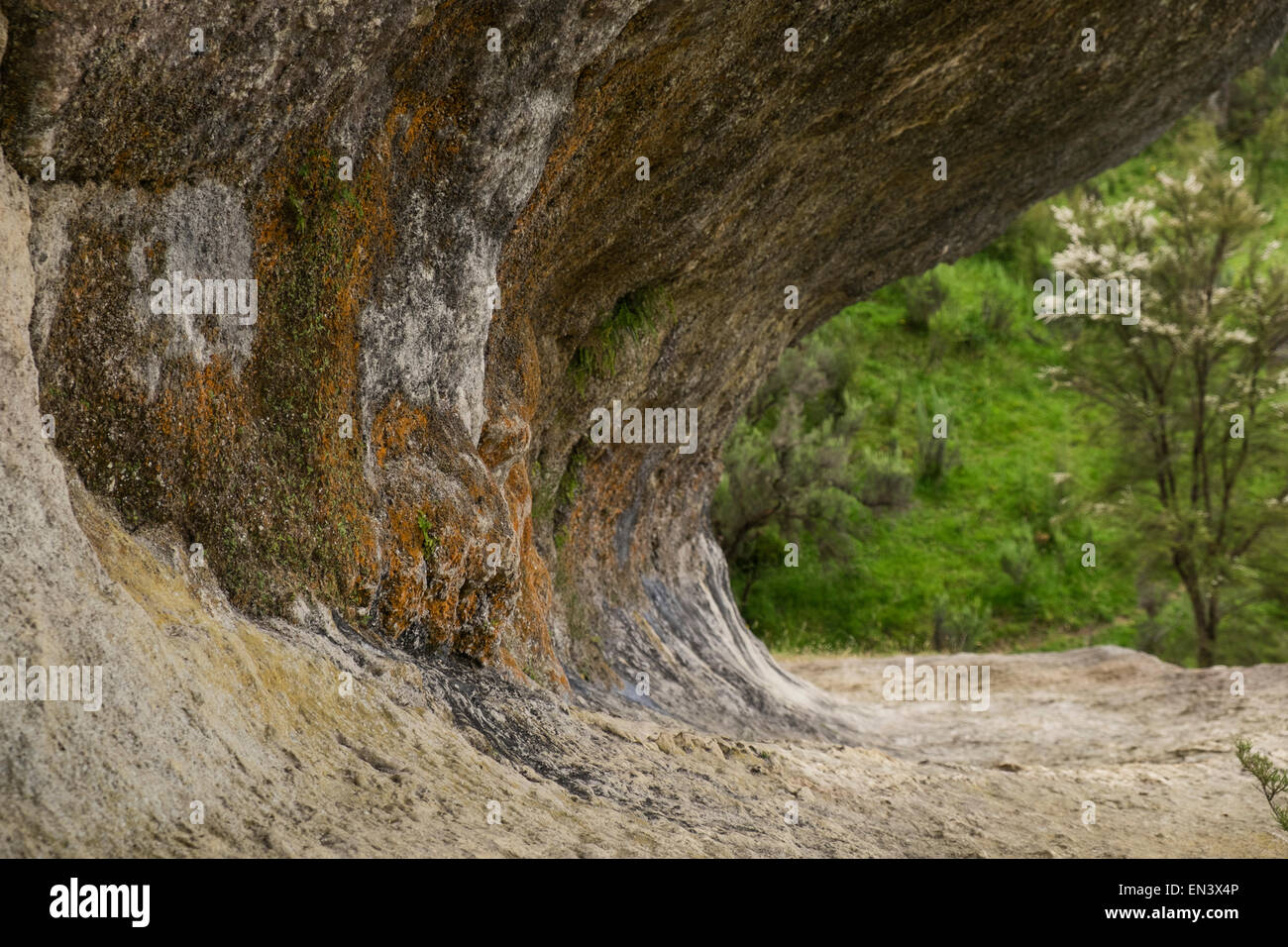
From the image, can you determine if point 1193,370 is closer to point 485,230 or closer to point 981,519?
point 981,519

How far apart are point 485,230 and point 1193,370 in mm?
18413

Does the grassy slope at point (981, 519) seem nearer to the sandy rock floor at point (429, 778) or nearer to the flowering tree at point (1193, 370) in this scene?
the flowering tree at point (1193, 370)

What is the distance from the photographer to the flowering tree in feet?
63.8

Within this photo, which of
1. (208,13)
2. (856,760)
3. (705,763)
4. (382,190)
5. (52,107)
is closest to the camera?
(52,107)

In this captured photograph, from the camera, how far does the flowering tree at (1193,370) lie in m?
19.5

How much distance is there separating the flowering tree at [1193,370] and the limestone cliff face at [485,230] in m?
10.5

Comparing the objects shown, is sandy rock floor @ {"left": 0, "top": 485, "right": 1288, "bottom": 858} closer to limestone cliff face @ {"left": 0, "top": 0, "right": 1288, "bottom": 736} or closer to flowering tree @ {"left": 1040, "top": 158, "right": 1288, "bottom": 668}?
limestone cliff face @ {"left": 0, "top": 0, "right": 1288, "bottom": 736}

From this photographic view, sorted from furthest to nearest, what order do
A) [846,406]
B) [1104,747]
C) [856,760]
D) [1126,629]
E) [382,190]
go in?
[846,406], [1126,629], [1104,747], [856,760], [382,190]

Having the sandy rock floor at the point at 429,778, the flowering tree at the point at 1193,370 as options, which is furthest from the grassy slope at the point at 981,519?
the sandy rock floor at the point at 429,778

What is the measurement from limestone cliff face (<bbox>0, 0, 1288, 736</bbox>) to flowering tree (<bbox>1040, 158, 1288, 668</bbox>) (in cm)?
1046

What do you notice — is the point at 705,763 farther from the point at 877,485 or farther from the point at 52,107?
the point at 877,485
